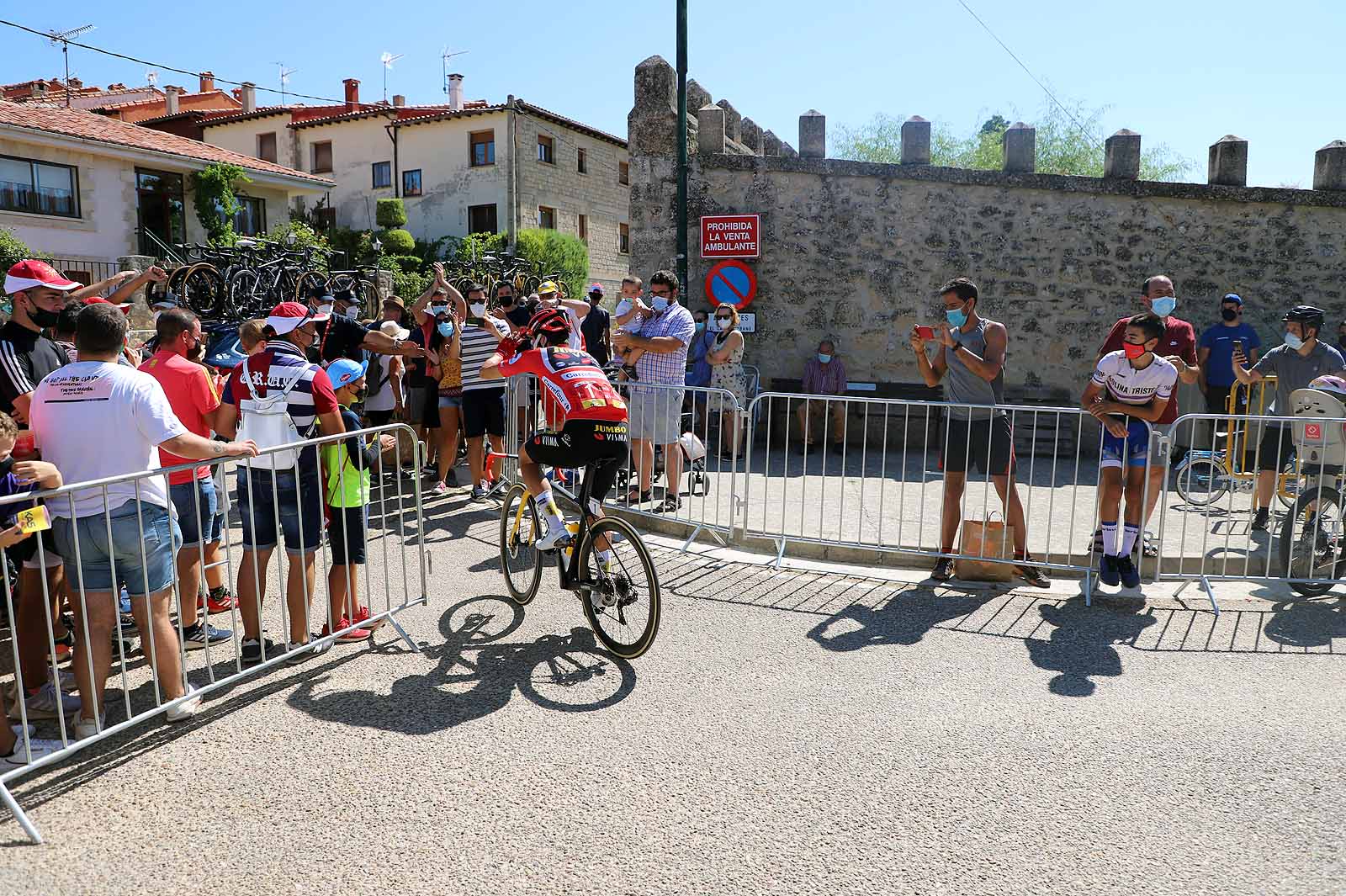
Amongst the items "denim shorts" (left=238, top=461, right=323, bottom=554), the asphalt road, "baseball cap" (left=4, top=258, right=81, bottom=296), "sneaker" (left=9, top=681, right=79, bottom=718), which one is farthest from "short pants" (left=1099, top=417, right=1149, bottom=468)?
"baseball cap" (left=4, top=258, right=81, bottom=296)

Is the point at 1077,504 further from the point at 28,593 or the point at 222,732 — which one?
the point at 28,593

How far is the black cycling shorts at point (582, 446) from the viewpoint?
16.3ft

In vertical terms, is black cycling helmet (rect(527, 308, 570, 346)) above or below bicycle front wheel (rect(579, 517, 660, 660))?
above

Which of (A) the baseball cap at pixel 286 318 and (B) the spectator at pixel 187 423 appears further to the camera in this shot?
(B) the spectator at pixel 187 423

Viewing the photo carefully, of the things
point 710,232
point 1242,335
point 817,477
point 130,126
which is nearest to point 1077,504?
point 817,477

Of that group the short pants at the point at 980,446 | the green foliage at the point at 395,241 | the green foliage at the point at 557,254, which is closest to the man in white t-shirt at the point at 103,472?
the short pants at the point at 980,446

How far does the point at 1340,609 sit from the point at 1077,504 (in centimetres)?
275

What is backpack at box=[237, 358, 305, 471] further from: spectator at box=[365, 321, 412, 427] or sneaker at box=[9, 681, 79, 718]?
spectator at box=[365, 321, 412, 427]

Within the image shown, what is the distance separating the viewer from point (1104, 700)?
4.39 m

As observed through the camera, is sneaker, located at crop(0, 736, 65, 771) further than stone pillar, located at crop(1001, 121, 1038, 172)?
No

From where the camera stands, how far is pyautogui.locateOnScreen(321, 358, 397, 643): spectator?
488 centimetres

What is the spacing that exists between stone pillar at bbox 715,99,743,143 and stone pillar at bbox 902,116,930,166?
2.39m

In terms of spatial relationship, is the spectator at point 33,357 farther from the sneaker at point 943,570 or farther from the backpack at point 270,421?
the sneaker at point 943,570

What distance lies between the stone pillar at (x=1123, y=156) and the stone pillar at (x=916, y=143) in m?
2.24
